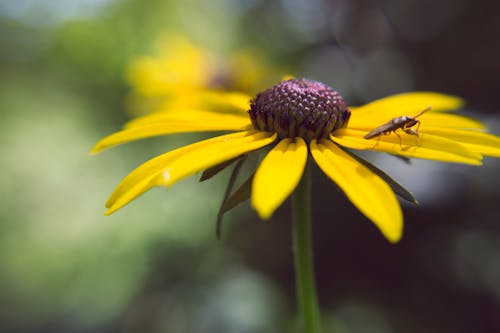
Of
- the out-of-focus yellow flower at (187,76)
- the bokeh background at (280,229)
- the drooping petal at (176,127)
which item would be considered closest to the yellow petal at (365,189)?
the drooping petal at (176,127)

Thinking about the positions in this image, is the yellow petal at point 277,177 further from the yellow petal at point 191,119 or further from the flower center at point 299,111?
the yellow petal at point 191,119

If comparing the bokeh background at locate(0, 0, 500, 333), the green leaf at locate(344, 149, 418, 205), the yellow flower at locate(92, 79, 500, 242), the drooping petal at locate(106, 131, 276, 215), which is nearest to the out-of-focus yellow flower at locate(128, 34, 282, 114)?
the bokeh background at locate(0, 0, 500, 333)

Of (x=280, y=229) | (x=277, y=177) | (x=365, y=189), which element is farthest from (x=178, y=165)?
(x=280, y=229)

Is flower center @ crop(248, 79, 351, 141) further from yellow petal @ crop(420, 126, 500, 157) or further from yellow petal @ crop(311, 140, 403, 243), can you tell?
yellow petal @ crop(420, 126, 500, 157)

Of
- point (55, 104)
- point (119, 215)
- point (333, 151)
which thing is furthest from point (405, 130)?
point (55, 104)

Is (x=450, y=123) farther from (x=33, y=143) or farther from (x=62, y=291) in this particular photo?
(x=33, y=143)

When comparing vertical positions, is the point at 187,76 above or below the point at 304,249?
above

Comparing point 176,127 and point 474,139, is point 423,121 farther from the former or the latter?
point 176,127
